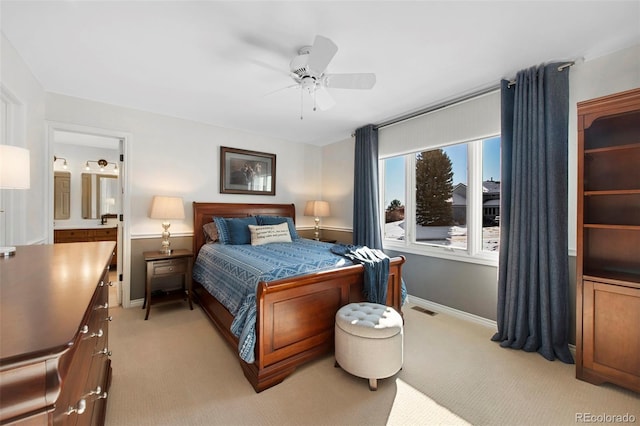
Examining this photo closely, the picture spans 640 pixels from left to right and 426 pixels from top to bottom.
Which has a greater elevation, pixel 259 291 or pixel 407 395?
pixel 259 291

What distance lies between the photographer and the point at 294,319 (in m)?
2.06

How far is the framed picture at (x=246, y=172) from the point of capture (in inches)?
161

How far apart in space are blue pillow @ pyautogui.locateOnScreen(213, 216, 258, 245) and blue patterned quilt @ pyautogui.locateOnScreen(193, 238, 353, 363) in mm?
131

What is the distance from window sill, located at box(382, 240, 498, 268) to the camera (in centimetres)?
291

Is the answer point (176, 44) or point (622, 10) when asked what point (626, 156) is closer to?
point (622, 10)

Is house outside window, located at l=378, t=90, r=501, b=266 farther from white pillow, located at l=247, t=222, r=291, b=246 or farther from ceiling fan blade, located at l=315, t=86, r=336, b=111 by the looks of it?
white pillow, located at l=247, t=222, r=291, b=246

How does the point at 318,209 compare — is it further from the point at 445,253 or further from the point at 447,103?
the point at 447,103

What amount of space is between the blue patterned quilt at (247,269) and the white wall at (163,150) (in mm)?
907

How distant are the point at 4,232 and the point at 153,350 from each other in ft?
5.01

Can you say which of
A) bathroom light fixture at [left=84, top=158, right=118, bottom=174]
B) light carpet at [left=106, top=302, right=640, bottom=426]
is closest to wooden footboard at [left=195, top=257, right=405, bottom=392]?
light carpet at [left=106, top=302, right=640, bottom=426]

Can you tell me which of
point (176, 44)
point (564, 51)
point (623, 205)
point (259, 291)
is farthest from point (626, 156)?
point (176, 44)

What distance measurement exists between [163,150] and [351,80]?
2761 mm

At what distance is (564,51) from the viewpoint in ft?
7.12

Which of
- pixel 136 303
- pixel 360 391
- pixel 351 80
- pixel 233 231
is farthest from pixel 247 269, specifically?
pixel 136 303
